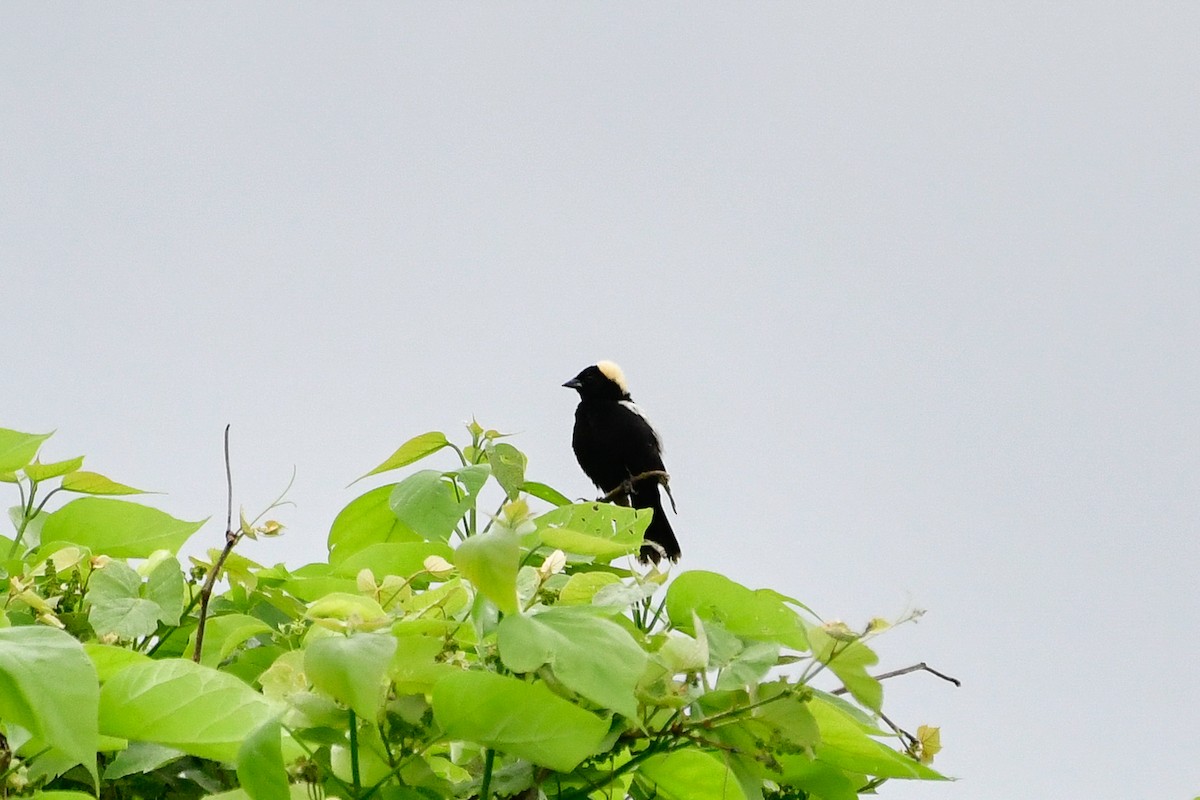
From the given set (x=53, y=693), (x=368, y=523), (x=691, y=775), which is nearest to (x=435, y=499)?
(x=368, y=523)

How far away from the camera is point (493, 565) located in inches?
29.5

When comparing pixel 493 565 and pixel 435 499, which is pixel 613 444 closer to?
pixel 435 499

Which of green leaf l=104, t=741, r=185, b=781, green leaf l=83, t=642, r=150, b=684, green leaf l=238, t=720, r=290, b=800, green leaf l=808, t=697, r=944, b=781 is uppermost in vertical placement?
green leaf l=808, t=697, r=944, b=781

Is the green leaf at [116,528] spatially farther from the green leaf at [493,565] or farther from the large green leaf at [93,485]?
the green leaf at [493,565]

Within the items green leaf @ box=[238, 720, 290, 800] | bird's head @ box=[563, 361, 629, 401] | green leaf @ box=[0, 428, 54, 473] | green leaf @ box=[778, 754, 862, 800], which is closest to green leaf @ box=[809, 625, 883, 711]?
green leaf @ box=[778, 754, 862, 800]

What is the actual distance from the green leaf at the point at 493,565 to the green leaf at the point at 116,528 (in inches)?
22.6

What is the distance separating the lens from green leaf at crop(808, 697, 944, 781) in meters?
0.88

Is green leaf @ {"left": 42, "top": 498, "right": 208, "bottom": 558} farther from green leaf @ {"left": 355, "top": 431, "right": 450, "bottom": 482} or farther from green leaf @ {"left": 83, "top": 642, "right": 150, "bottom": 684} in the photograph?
green leaf @ {"left": 83, "top": 642, "right": 150, "bottom": 684}

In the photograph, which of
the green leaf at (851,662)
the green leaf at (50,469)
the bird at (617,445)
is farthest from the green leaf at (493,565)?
the bird at (617,445)

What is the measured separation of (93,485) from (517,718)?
73cm

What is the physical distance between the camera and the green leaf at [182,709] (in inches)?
31.1

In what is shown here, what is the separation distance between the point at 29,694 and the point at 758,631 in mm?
542

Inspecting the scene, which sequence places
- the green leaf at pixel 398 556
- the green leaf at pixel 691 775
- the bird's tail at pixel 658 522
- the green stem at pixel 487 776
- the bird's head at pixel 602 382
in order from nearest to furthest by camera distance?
the green stem at pixel 487 776
the green leaf at pixel 691 775
the green leaf at pixel 398 556
the bird's tail at pixel 658 522
the bird's head at pixel 602 382

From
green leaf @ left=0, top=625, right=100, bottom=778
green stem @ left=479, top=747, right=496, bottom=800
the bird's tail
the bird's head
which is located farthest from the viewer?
the bird's head
